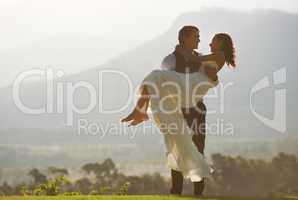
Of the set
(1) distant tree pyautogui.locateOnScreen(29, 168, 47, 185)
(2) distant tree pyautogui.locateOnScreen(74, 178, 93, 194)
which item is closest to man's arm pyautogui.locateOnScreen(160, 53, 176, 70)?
(2) distant tree pyautogui.locateOnScreen(74, 178, 93, 194)

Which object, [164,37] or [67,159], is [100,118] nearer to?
[67,159]

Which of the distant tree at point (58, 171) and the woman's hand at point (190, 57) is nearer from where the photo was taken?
the woman's hand at point (190, 57)

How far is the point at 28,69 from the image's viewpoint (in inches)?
131

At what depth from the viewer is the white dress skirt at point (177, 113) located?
285cm

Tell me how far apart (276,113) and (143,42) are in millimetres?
834

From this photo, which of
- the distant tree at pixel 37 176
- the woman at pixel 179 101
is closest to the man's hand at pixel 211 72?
the woman at pixel 179 101

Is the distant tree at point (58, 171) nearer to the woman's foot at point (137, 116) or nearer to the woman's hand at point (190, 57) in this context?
the woman's foot at point (137, 116)

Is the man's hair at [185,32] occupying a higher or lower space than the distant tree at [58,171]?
higher

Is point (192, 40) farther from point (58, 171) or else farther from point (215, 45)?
point (58, 171)

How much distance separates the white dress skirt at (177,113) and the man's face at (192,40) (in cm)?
14

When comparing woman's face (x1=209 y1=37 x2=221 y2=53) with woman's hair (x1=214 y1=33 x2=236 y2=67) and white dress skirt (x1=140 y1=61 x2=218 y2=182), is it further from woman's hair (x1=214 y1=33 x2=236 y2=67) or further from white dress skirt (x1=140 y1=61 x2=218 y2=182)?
white dress skirt (x1=140 y1=61 x2=218 y2=182)

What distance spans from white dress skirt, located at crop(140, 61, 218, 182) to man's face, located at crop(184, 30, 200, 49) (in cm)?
14

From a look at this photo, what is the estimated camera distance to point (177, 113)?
2.87 meters

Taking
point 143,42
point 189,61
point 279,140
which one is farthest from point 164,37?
point 279,140
